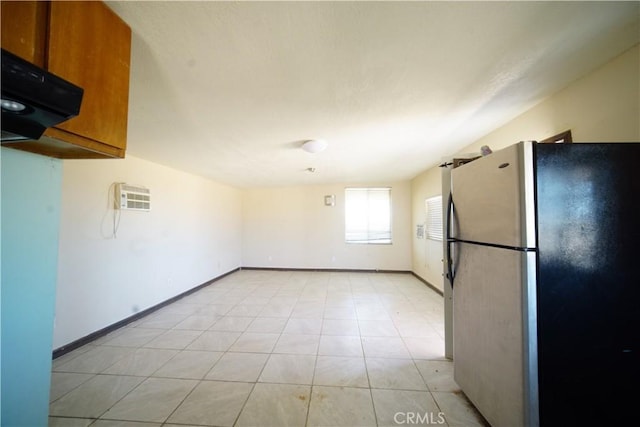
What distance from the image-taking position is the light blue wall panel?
1.09 m

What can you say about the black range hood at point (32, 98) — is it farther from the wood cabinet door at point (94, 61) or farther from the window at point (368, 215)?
the window at point (368, 215)

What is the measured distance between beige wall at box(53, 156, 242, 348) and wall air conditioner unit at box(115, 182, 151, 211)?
3.2 inches

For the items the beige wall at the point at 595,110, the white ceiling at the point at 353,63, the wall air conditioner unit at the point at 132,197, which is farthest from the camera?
the wall air conditioner unit at the point at 132,197

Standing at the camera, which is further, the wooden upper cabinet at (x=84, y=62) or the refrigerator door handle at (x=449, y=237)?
the refrigerator door handle at (x=449, y=237)

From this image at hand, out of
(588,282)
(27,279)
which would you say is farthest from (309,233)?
(588,282)

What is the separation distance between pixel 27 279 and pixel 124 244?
2.09 meters

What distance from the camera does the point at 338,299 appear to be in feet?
13.0

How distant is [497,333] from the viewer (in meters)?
1.36

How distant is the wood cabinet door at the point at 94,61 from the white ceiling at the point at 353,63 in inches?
4.0

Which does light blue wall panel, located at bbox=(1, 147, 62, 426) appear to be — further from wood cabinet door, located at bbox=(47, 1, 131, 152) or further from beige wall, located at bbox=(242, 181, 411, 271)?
beige wall, located at bbox=(242, 181, 411, 271)

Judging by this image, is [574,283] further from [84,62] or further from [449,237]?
[84,62]

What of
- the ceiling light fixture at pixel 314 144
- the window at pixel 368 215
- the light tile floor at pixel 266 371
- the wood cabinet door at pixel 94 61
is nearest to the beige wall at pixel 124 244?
the light tile floor at pixel 266 371

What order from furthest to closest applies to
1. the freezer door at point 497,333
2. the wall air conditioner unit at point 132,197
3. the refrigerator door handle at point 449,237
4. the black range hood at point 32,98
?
the wall air conditioner unit at point 132,197, the refrigerator door handle at point 449,237, the freezer door at point 497,333, the black range hood at point 32,98

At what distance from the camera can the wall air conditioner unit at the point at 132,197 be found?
2.86 meters
